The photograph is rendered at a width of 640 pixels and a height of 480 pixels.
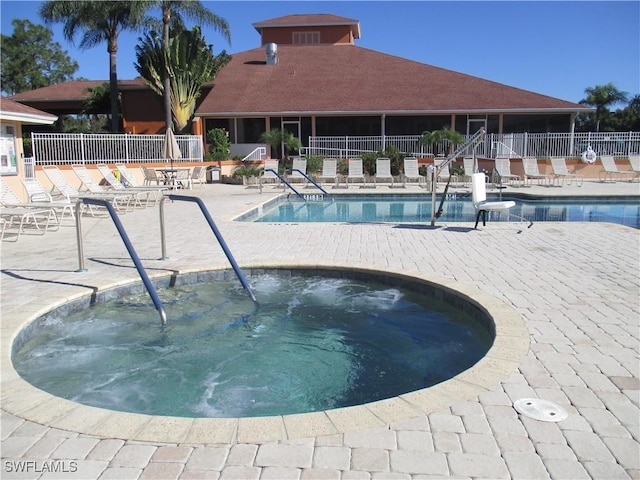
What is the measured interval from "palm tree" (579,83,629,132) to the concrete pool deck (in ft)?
154

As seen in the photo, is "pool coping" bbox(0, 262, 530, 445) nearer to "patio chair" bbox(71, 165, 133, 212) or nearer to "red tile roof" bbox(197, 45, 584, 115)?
"patio chair" bbox(71, 165, 133, 212)

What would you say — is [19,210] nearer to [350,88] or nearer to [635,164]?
[350,88]

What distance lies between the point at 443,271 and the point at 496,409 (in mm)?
3725

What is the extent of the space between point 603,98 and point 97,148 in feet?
146

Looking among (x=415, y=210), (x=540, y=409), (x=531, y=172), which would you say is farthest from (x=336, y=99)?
(x=540, y=409)

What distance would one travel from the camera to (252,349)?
5.42 meters

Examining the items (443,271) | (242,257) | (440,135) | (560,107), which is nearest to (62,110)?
(440,135)

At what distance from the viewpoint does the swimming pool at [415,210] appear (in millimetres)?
13539

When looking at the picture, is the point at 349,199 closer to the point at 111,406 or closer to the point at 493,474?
the point at 111,406

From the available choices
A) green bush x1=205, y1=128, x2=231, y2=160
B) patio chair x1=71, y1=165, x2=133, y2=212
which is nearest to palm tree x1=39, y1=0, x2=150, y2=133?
green bush x1=205, y1=128, x2=231, y2=160

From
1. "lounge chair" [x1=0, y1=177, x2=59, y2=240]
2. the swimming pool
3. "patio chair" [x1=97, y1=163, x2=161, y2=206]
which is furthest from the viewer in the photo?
"patio chair" [x1=97, y1=163, x2=161, y2=206]

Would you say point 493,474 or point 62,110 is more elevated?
point 62,110

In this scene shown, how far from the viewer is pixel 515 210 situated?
1534 cm

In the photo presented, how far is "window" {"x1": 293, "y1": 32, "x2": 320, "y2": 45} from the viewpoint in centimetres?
3584
